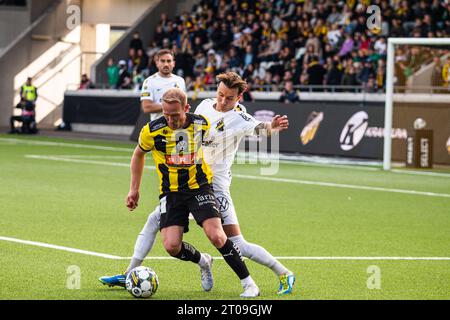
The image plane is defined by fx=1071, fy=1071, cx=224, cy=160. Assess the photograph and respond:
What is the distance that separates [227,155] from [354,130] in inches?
662

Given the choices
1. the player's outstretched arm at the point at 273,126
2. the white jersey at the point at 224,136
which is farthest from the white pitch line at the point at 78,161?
the player's outstretched arm at the point at 273,126

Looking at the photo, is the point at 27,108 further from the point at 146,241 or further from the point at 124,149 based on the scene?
the point at 146,241

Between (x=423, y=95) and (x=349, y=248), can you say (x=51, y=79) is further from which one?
(x=349, y=248)

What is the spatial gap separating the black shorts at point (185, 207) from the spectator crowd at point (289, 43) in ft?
53.5

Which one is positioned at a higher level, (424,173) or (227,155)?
(227,155)

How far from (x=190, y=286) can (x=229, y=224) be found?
0.67 m

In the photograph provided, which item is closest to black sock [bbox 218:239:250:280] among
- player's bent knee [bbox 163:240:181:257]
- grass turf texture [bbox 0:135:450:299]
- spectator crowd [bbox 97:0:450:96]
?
grass turf texture [bbox 0:135:450:299]

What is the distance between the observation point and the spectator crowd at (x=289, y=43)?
29875 mm

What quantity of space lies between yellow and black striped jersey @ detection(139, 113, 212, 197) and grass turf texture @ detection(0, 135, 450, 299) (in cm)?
94

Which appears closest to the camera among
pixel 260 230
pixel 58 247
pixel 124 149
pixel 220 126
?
pixel 220 126

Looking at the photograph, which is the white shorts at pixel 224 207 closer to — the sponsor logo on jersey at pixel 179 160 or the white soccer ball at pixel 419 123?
the sponsor logo on jersey at pixel 179 160

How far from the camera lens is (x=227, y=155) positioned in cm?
973

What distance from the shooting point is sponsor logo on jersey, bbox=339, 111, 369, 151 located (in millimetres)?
25953

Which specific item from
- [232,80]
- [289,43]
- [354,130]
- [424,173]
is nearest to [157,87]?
[232,80]
